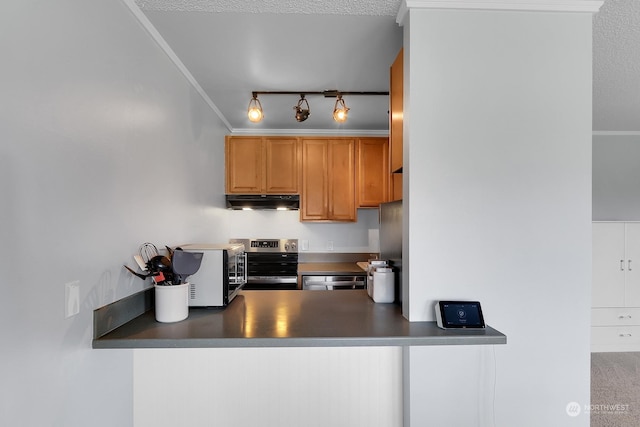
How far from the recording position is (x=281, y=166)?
10.9ft

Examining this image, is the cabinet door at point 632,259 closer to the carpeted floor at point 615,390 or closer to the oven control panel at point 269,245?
the carpeted floor at point 615,390

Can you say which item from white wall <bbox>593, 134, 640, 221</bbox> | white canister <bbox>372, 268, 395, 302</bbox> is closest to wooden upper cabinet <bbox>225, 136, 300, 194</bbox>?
white canister <bbox>372, 268, 395, 302</bbox>

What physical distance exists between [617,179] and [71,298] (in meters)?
5.21

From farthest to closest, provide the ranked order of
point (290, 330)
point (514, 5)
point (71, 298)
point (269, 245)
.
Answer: point (269, 245) → point (514, 5) → point (290, 330) → point (71, 298)

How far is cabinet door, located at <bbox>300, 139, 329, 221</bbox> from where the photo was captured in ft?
10.9

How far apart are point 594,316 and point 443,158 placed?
352 centimetres

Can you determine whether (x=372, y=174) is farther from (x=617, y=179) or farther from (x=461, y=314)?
(x=617, y=179)

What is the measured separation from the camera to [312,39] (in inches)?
66.1

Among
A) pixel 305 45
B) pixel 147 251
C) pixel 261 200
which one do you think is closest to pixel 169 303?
pixel 147 251

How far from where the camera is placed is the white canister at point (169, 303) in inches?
53.1

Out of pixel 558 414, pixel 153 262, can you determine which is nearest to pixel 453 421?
pixel 558 414

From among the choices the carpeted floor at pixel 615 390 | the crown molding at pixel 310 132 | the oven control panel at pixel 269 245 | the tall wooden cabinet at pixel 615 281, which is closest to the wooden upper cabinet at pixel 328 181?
the crown molding at pixel 310 132

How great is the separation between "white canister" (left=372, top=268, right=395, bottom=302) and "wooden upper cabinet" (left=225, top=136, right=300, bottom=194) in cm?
186

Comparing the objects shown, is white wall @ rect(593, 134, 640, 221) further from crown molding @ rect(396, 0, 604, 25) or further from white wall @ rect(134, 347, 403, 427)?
white wall @ rect(134, 347, 403, 427)
